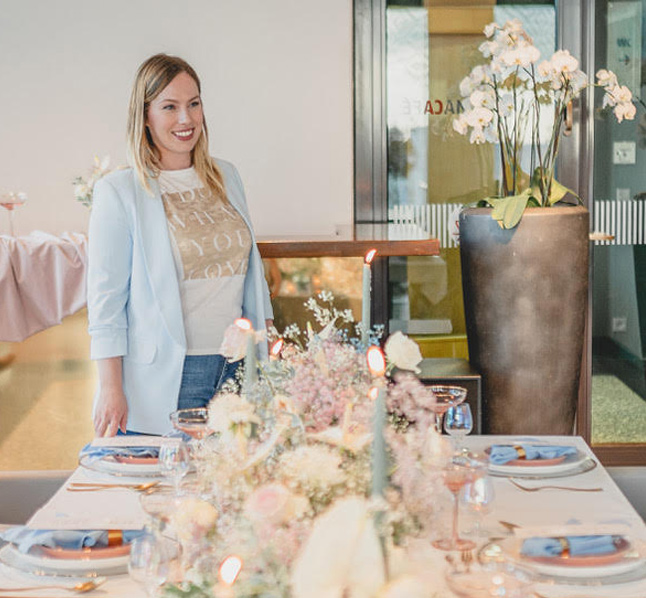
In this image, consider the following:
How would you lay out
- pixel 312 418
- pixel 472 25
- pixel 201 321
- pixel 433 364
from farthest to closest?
pixel 472 25 → pixel 433 364 → pixel 201 321 → pixel 312 418

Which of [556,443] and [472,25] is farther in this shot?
[472,25]

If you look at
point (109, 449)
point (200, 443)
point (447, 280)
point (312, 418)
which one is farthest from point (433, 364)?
point (312, 418)

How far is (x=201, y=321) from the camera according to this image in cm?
295

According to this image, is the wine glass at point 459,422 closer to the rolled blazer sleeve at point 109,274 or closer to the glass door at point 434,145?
the rolled blazer sleeve at point 109,274

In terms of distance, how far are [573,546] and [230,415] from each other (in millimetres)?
626

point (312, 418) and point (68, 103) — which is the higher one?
point (68, 103)

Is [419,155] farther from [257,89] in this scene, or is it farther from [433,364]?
[433,364]

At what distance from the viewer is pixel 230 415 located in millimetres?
1732

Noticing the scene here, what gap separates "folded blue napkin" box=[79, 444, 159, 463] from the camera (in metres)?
2.48

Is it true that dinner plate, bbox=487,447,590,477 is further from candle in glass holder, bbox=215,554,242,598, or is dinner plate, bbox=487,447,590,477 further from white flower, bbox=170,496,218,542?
candle in glass holder, bbox=215,554,242,598

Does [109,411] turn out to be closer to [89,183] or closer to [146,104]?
[146,104]

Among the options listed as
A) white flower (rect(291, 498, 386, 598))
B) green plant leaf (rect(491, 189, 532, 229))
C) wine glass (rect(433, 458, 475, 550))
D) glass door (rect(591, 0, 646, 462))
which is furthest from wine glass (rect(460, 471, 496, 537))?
glass door (rect(591, 0, 646, 462))

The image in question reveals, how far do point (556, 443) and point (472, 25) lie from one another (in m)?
2.80

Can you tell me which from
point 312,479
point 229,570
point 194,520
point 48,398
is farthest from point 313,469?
point 48,398
